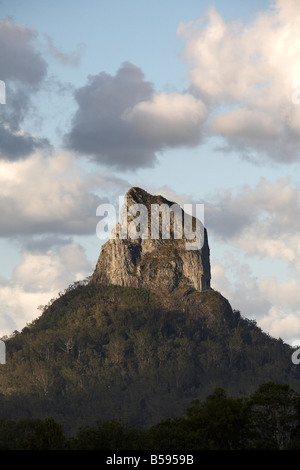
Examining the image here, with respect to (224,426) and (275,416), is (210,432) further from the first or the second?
(275,416)

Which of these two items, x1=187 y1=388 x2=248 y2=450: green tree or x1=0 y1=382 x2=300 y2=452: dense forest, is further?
x1=187 y1=388 x2=248 y2=450: green tree

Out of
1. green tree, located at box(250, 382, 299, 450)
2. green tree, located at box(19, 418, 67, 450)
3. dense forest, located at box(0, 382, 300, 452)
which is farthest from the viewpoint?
green tree, located at box(250, 382, 299, 450)

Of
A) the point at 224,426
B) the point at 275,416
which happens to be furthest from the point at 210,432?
the point at 275,416

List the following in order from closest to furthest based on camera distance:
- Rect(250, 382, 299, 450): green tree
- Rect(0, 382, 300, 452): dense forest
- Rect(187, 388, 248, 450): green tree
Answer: Rect(0, 382, 300, 452): dense forest < Rect(187, 388, 248, 450): green tree < Rect(250, 382, 299, 450): green tree

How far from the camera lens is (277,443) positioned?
120625 mm

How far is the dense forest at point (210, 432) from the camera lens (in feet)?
368

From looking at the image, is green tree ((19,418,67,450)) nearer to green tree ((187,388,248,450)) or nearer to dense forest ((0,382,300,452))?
dense forest ((0,382,300,452))

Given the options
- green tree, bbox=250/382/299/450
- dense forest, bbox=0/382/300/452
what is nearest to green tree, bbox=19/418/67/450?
dense forest, bbox=0/382/300/452

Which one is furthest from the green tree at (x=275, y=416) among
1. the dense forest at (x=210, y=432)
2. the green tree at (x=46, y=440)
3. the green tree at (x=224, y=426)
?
the green tree at (x=46, y=440)

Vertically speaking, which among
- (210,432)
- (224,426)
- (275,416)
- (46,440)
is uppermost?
(275,416)

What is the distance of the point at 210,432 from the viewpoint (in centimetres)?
11962

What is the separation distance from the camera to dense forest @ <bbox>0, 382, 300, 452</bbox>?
112m
